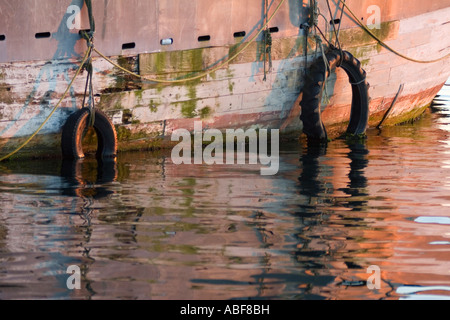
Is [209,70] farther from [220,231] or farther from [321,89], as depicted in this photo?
[220,231]

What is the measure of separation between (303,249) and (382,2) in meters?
6.38

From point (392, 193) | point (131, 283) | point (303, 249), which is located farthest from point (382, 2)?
point (131, 283)

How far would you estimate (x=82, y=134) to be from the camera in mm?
9445

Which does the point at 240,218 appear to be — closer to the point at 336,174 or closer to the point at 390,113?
the point at 336,174

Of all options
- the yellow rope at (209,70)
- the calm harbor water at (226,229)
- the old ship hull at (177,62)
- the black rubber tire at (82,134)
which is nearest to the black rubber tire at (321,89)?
the old ship hull at (177,62)

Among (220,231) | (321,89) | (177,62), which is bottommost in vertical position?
(220,231)

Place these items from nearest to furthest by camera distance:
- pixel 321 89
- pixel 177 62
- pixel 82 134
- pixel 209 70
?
pixel 82 134 < pixel 177 62 < pixel 209 70 < pixel 321 89

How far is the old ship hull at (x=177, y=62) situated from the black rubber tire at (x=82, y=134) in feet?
0.68

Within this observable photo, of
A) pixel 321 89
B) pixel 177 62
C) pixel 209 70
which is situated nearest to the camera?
pixel 177 62

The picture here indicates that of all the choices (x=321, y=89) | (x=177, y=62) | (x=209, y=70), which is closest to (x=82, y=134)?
(x=177, y=62)

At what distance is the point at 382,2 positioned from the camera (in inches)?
451

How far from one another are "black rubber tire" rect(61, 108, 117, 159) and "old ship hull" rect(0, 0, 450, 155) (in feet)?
0.68

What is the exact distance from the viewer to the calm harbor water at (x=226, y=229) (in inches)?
207

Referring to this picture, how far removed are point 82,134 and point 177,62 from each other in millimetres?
1494
